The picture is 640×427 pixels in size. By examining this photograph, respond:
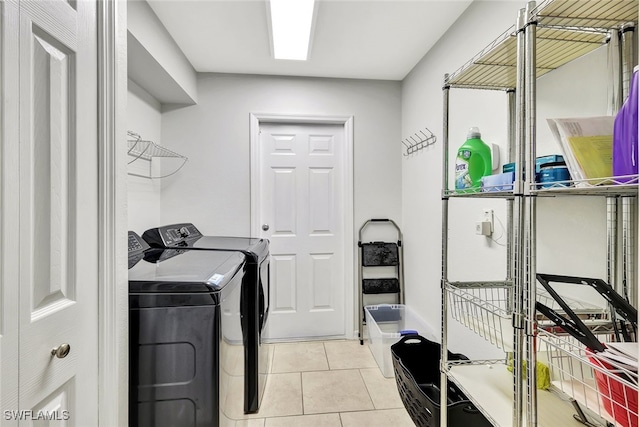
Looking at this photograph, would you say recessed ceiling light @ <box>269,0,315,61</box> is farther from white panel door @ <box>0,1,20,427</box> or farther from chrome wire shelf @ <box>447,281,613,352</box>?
chrome wire shelf @ <box>447,281,613,352</box>

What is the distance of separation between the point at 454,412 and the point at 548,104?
1.32 m

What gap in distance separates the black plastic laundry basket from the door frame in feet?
3.32


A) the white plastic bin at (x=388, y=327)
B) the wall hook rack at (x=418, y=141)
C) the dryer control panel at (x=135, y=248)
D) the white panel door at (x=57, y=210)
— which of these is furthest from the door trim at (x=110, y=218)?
the wall hook rack at (x=418, y=141)

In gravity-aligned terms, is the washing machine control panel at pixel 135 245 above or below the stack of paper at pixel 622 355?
above

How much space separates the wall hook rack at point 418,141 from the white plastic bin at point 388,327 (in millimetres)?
1385

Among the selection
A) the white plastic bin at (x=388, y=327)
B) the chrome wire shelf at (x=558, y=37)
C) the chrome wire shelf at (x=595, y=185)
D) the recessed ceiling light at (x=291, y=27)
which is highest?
the recessed ceiling light at (x=291, y=27)

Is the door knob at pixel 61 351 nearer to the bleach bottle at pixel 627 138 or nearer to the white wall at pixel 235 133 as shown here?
the bleach bottle at pixel 627 138

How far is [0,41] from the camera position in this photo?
0.63 metres

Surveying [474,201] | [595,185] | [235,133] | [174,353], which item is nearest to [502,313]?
[595,185]

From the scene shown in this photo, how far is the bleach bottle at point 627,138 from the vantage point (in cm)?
64

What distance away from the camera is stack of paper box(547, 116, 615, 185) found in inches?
29.8

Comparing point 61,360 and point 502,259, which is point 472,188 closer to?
point 502,259

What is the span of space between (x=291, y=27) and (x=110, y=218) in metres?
1.67

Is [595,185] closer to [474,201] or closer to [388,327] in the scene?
[474,201]
